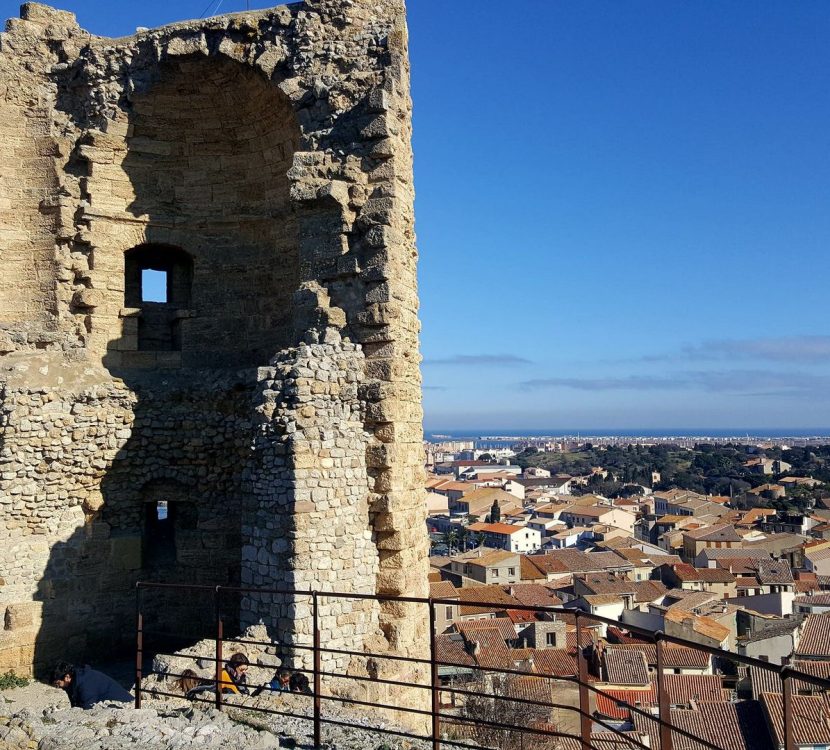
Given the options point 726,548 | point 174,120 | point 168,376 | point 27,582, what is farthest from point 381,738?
point 726,548

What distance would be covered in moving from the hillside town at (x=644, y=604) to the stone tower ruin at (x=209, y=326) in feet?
5.78

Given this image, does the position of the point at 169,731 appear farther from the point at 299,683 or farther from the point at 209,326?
the point at 209,326

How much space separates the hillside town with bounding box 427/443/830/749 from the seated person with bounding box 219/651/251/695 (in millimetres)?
1924

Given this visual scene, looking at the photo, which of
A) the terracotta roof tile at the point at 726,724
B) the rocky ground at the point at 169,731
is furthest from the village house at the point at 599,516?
the rocky ground at the point at 169,731

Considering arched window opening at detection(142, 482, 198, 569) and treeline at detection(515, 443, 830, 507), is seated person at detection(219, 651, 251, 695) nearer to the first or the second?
arched window opening at detection(142, 482, 198, 569)

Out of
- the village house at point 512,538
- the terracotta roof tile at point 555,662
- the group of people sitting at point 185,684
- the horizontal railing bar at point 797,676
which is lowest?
the village house at point 512,538

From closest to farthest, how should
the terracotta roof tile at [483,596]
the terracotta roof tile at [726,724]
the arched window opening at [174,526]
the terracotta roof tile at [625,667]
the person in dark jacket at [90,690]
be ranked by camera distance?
the person in dark jacket at [90,690]
the arched window opening at [174,526]
the terracotta roof tile at [726,724]
the terracotta roof tile at [625,667]
the terracotta roof tile at [483,596]

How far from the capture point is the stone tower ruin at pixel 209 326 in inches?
320

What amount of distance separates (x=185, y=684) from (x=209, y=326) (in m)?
5.54

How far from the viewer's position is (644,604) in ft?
122

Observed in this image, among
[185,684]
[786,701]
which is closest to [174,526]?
[185,684]

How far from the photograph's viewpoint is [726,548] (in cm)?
5078

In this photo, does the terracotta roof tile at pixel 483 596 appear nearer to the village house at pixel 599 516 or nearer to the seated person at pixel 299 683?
the seated person at pixel 299 683

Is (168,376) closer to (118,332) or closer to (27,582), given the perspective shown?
(118,332)
